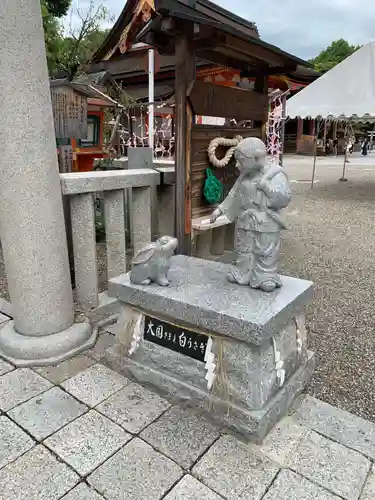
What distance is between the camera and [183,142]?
11.4 feet

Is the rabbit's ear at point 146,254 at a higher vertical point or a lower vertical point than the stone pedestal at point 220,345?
higher

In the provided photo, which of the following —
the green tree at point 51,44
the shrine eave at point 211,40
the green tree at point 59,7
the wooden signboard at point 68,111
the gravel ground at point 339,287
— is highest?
the green tree at point 59,7

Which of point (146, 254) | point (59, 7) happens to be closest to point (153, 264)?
point (146, 254)

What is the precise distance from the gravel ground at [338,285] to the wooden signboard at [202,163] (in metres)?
1.29

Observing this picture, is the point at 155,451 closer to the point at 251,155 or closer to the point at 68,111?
the point at 251,155

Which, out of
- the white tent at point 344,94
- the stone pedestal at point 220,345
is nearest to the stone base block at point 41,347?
the stone pedestal at point 220,345

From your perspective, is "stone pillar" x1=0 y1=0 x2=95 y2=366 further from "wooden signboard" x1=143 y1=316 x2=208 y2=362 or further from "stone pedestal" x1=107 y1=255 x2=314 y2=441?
"wooden signboard" x1=143 y1=316 x2=208 y2=362

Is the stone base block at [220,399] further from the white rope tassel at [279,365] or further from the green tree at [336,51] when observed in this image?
the green tree at [336,51]

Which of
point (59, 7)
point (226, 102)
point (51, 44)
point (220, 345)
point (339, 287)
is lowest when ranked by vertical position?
point (339, 287)

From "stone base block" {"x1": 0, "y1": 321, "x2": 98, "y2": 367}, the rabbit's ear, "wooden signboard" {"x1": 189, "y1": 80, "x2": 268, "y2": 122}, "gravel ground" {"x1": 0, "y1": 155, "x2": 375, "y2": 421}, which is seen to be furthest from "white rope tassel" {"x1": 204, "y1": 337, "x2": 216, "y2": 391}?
"wooden signboard" {"x1": 189, "y1": 80, "x2": 268, "y2": 122}

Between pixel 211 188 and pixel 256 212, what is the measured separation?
182 centimetres

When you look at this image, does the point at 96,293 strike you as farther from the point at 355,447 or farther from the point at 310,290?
the point at 355,447

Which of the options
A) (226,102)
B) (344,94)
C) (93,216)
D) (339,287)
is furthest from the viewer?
(344,94)

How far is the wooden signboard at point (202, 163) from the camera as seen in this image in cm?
369
